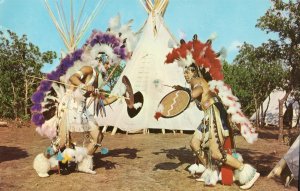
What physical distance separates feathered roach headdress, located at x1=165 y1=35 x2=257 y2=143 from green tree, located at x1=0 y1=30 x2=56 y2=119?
12.4 metres

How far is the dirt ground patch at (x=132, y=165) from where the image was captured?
666cm

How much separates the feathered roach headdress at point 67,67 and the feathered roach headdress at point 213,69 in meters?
1.27

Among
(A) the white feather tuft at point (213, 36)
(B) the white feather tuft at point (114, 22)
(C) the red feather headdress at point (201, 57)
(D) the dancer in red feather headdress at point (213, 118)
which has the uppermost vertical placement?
(B) the white feather tuft at point (114, 22)

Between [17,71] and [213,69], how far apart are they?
13.9 meters

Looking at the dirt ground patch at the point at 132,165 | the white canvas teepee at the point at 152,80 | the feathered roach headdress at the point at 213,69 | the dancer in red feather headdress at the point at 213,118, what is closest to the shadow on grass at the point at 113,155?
the dirt ground patch at the point at 132,165

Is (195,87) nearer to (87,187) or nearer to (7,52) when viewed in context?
(87,187)

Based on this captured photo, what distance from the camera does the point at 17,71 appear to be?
1859cm

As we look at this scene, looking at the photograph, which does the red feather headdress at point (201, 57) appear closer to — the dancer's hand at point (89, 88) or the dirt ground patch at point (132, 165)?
the dancer's hand at point (89, 88)

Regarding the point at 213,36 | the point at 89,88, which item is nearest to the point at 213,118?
the point at 213,36

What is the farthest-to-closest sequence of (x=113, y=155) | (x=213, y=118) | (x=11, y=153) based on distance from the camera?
1. (x=11, y=153)
2. (x=113, y=155)
3. (x=213, y=118)

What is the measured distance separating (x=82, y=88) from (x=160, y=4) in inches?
340

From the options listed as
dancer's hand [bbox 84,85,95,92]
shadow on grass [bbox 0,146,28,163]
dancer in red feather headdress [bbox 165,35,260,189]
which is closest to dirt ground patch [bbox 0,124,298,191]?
shadow on grass [bbox 0,146,28,163]

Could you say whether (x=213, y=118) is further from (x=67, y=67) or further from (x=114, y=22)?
(x=67, y=67)

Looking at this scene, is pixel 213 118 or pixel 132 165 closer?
pixel 213 118
